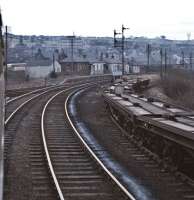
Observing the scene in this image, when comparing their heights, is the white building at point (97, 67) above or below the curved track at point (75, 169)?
above

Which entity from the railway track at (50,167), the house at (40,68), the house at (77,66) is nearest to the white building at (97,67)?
the house at (77,66)

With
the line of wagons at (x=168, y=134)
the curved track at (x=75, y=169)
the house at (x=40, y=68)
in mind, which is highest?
the house at (x=40, y=68)

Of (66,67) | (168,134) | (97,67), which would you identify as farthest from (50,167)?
(97,67)

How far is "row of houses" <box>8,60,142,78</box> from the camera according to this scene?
109181 mm

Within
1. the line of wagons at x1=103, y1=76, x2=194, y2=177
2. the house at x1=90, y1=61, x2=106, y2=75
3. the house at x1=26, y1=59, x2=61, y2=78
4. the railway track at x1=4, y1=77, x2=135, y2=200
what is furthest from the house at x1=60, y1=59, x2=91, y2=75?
the line of wagons at x1=103, y1=76, x2=194, y2=177

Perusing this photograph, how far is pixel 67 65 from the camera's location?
121m

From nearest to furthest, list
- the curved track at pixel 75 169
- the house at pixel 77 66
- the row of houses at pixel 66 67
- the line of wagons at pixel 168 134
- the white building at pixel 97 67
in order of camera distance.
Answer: the curved track at pixel 75 169 < the line of wagons at pixel 168 134 < the row of houses at pixel 66 67 < the house at pixel 77 66 < the white building at pixel 97 67

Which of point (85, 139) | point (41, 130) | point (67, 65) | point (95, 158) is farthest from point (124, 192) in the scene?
point (67, 65)

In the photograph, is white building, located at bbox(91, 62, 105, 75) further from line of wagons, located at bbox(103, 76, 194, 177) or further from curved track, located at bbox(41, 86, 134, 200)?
line of wagons, located at bbox(103, 76, 194, 177)

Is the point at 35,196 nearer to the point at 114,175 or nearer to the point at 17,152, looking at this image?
the point at 114,175

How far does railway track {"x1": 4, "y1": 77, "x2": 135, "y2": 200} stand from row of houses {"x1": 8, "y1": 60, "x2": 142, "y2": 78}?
84.5 metres

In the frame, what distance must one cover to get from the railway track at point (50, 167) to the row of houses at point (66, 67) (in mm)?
84479

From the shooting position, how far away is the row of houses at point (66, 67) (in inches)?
4298

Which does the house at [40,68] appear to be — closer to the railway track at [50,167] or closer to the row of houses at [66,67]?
the row of houses at [66,67]
